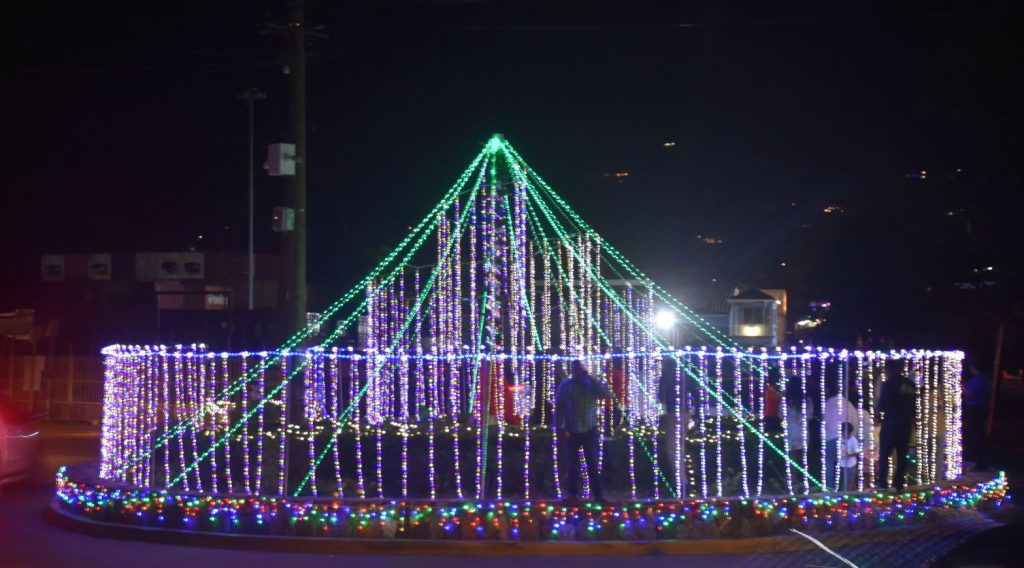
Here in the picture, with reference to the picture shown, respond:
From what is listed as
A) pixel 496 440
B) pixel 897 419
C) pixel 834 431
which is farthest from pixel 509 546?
pixel 897 419

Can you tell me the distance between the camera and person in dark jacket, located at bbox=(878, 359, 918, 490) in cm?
1254

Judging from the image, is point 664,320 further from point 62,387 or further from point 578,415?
point 578,415

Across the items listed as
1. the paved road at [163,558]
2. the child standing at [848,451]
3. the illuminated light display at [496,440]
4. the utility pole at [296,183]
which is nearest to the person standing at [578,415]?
the illuminated light display at [496,440]

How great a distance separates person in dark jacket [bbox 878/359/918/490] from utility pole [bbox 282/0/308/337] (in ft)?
31.3

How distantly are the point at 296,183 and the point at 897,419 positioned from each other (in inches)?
417

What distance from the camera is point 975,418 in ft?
53.0

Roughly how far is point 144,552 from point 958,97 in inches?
765

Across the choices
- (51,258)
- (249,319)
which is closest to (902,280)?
(249,319)

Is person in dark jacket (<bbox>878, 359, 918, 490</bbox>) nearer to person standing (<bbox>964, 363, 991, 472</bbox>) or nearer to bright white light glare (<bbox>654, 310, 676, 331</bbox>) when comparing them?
person standing (<bbox>964, 363, 991, 472</bbox>)

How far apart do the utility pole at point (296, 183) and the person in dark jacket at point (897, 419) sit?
954cm

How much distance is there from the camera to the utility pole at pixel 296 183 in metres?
18.2

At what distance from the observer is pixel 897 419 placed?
12602 mm

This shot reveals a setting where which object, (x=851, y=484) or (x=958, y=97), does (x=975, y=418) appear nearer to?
(x=851, y=484)

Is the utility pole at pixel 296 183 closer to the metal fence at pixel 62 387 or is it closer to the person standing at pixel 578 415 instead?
the person standing at pixel 578 415
